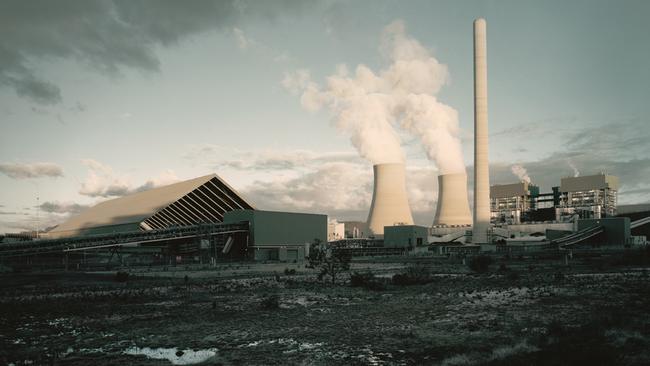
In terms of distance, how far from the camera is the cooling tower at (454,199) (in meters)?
71.9

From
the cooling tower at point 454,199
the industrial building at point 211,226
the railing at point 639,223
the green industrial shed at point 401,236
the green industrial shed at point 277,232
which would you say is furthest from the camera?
the railing at point 639,223

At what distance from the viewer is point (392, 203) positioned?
2601 inches

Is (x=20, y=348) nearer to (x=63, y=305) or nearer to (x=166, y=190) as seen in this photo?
(x=63, y=305)

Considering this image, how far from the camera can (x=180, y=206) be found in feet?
193

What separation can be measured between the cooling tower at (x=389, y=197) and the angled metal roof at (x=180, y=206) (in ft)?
54.7

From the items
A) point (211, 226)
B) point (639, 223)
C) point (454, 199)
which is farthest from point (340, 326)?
point (639, 223)

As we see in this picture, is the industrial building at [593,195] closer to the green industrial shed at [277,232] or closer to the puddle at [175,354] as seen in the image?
the green industrial shed at [277,232]

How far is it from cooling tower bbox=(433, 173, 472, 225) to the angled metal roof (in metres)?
28.5

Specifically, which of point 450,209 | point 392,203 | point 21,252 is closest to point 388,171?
point 392,203

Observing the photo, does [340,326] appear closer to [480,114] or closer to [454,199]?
[480,114]

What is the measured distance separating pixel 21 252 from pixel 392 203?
138 ft

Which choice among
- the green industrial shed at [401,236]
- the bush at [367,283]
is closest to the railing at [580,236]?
the green industrial shed at [401,236]

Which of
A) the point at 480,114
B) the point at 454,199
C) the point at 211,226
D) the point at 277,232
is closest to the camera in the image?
the point at 211,226

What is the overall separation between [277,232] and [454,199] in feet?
93.2
